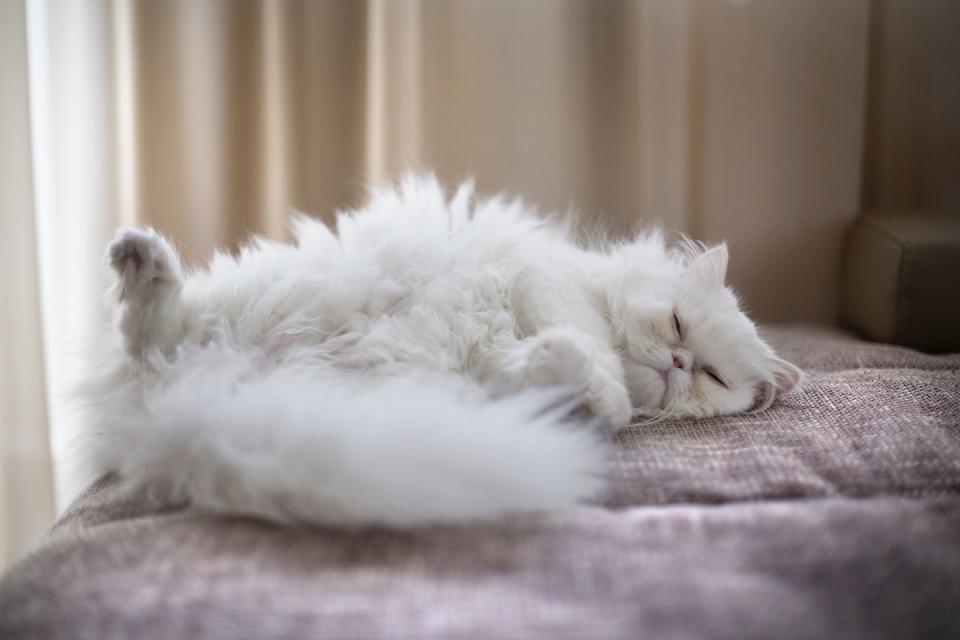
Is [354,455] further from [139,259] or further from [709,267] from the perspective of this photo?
[709,267]

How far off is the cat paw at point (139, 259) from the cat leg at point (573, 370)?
55cm

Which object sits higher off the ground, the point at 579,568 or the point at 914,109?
the point at 914,109

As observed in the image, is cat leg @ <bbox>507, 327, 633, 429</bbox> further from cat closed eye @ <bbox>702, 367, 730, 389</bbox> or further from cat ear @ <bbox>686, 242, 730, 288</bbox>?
cat ear @ <bbox>686, 242, 730, 288</bbox>

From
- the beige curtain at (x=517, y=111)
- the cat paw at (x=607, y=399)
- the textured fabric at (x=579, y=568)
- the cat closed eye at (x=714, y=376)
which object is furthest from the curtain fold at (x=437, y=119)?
the textured fabric at (x=579, y=568)

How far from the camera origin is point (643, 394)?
1272mm

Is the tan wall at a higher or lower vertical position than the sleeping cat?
higher

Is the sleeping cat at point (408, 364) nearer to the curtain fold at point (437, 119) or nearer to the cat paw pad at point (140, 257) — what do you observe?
the cat paw pad at point (140, 257)

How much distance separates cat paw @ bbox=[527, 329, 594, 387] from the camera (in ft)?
3.38

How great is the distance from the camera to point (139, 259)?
109cm

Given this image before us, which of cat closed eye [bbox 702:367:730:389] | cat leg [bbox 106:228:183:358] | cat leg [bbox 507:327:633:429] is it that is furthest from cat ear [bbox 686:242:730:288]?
cat leg [bbox 106:228:183:358]

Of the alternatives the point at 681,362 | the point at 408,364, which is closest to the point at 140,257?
the point at 408,364

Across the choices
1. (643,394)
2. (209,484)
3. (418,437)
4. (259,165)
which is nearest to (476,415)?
(418,437)

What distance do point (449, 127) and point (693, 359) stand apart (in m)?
1.05

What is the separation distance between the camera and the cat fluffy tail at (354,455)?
77 cm
